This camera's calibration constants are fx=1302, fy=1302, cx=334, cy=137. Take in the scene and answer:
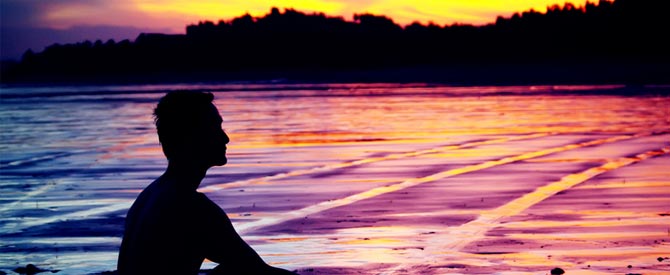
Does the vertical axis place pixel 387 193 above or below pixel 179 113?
below

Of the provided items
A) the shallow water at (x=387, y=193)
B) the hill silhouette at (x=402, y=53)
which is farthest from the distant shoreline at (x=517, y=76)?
the shallow water at (x=387, y=193)

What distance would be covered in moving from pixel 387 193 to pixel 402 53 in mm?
112698

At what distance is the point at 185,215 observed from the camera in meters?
4.62

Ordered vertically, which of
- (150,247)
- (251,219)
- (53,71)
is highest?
(150,247)

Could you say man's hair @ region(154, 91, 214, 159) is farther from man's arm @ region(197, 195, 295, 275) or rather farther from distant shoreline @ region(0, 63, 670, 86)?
distant shoreline @ region(0, 63, 670, 86)

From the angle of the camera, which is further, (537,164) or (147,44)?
(147,44)

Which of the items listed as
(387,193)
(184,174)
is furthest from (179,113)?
(387,193)

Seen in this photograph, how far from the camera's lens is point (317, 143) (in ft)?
81.8

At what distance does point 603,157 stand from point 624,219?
798 cm

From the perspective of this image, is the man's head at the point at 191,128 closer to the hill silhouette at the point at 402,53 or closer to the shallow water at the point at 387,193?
the shallow water at the point at 387,193

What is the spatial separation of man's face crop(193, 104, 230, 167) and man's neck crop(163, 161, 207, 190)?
2.0 inches

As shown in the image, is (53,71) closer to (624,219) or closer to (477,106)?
(477,106)

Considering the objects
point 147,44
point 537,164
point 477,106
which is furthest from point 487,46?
point 537,164

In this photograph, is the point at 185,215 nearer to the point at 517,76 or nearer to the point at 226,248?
the point at 226,248
